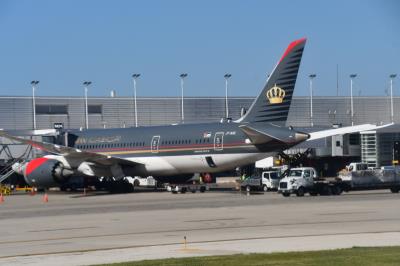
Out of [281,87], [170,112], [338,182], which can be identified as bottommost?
[338,182]

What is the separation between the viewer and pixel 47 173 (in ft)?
194

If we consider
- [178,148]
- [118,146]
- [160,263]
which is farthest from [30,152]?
[160,263]

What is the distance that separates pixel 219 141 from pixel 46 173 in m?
12.4

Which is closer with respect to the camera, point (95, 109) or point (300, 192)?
point (300, 192)

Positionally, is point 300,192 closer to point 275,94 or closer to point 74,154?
point 275,94

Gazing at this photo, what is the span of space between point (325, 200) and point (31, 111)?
7099 cm

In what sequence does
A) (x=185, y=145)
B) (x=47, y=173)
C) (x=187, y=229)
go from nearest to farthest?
(x=187, y=229) < (x=185, y=145) < (x=47, y=173)

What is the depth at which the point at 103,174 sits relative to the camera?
6056 centimetres

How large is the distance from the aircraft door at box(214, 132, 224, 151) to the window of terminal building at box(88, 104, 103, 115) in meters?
60.1

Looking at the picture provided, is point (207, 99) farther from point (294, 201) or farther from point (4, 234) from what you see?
point (4, 234)

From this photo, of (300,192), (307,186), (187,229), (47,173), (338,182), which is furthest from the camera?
(47,173)

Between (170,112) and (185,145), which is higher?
(170,112)

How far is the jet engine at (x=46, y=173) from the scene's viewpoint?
194 ft

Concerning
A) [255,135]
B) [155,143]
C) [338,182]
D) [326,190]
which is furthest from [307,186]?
[155,143]
